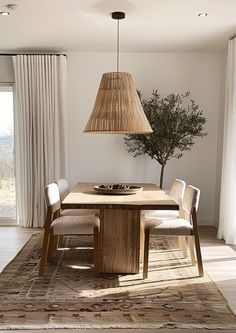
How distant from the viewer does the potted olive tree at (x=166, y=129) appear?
4547 millimetres

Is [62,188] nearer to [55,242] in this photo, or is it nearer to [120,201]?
[55,242]

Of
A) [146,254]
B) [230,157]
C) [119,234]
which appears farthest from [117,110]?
[230,157]

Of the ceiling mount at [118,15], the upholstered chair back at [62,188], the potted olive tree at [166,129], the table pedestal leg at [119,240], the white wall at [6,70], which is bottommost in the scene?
the table pedestal leg at [119,240]

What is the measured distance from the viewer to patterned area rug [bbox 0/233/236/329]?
2359 mm

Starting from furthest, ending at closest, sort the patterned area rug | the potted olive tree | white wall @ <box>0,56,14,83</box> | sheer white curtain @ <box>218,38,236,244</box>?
white wall @ <box>0,56,14,83</box>, the potted olive tree, sheer white curtain @ <box>218,38,236,244</box>, the patterned area rug

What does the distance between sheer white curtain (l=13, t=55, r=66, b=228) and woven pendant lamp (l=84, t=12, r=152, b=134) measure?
1722 millimetres

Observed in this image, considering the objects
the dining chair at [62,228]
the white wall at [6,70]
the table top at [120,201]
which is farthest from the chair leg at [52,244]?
the white wall at [6,70]

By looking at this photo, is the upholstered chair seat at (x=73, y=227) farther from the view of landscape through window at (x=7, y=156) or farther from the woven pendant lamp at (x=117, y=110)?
the view of landscape through window at (x=7, y=156)

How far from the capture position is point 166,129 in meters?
4.52

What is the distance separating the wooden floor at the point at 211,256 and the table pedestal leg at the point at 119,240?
798 millimetres

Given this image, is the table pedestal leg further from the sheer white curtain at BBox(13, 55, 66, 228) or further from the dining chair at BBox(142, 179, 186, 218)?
the sheer white curtain at BBox(13, 55, 66, 228)

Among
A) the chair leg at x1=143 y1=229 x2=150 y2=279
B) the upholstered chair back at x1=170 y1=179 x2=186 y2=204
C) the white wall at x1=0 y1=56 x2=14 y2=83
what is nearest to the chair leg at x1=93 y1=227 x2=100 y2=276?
the chair leg at x1=143 y1=229 x2=150 y2=279

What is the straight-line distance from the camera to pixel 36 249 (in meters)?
3.96

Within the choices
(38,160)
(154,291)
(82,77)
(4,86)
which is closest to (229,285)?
(154,291)
